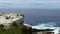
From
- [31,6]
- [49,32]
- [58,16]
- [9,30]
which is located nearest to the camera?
[9,30]

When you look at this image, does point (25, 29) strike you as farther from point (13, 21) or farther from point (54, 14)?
point (54, 14)

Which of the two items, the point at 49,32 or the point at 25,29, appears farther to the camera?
the point at 49,32

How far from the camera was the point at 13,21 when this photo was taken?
1584 mm

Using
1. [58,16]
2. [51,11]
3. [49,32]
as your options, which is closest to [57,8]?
[51,11]

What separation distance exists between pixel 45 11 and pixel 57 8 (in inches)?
22.3

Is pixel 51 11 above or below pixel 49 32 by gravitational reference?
above

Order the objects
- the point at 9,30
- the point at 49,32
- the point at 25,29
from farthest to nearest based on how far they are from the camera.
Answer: the point at 49,32
the point at 25,29
the point at 9,30

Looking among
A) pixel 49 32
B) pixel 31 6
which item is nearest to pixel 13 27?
pixel 49 32

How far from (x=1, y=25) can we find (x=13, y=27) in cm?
11

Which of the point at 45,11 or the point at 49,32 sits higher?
the point at 45,11

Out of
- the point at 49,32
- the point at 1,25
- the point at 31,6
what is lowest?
the point at 49,32

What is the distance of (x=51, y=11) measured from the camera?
25.8 feet

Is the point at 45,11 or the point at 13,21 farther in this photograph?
the point at 45,11

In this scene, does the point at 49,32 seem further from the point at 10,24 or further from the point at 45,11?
the point at 45,11
